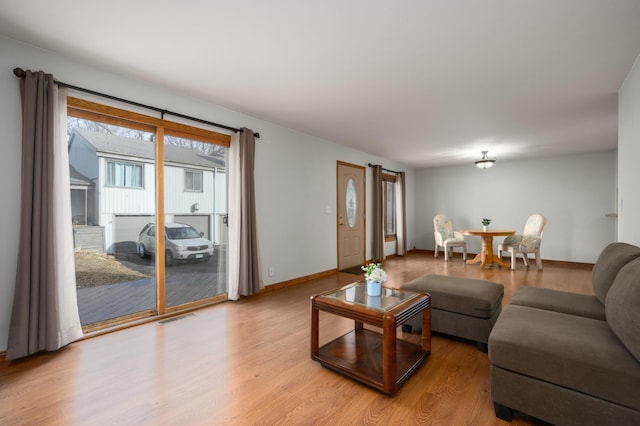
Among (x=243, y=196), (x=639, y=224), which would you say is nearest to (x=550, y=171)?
(x=639, y=224)

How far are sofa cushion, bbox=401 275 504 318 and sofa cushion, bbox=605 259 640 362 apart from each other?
2.97ft

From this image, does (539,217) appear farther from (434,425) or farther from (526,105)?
(434,425)

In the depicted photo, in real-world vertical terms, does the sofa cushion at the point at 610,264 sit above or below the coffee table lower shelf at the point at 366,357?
above

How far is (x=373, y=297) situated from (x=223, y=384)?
123 centimetres

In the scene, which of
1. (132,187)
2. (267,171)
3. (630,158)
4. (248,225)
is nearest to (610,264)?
(630,158)

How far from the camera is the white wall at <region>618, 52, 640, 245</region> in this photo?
2.62 m

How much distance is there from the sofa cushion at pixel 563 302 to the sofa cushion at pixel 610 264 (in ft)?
0.31

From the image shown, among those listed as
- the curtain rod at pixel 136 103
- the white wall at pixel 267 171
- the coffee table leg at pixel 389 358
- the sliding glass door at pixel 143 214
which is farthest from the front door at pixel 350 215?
the coffee table leg at pixel 389 358

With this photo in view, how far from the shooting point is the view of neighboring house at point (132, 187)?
292 centimetres

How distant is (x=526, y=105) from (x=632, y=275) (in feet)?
9.26

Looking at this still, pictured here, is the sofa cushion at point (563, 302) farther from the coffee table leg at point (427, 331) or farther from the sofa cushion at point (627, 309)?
the coffee table leg at point (427, 331)

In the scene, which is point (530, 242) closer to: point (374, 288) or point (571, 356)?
point (374, 288)

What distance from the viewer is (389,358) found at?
193 centimetres

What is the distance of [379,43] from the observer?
94.9 inches
